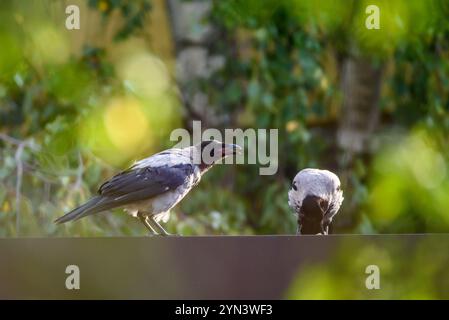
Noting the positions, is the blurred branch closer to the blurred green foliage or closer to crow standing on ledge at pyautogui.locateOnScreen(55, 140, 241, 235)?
crow standing on ledge at pyautogui.locateOnScreen(55, 140, 241, 235)

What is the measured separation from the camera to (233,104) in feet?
13.8

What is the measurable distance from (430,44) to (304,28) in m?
0.57

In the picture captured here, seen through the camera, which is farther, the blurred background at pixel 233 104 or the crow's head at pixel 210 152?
the blurred background at pixel 233 104

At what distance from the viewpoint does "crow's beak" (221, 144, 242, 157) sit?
2.06 meters

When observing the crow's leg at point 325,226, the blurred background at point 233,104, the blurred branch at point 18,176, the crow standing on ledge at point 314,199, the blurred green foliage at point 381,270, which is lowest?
the blurred green foliage at point 381,270

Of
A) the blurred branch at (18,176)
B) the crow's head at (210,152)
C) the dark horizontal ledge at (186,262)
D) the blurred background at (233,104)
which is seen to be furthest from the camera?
the blurred background at (233,104)

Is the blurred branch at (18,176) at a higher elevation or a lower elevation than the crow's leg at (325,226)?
higher

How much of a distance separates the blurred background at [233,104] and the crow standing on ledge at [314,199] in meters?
1.23

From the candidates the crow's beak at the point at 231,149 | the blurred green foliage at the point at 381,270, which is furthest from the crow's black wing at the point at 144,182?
the blurred green foliage at the point at 381,270

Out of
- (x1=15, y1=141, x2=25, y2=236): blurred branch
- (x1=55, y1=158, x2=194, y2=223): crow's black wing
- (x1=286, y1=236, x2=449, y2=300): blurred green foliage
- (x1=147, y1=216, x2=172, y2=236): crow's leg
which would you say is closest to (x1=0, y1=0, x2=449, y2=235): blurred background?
(x1=15, y1=141, x2=25, y2=236): blurred branch

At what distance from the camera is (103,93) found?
3.64 meters

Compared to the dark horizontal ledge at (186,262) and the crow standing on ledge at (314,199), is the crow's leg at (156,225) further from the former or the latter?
the dark horizontal ledge at (186,262)

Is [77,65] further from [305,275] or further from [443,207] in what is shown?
[305,275]

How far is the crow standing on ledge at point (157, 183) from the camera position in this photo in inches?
83.0
